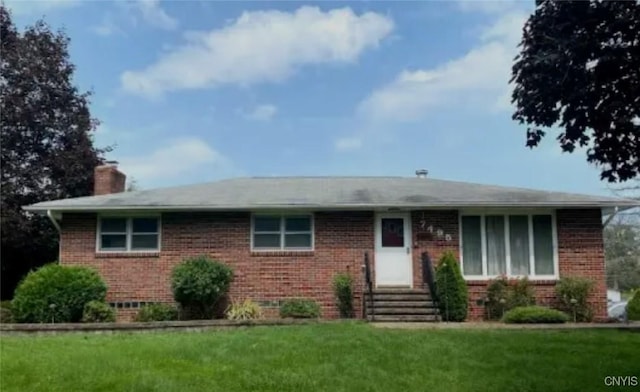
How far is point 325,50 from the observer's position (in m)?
15.0

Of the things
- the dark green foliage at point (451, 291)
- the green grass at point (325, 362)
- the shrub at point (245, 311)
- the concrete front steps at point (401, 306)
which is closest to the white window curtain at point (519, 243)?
the dark green foliage at point (451, 291)

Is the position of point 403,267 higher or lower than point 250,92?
lower

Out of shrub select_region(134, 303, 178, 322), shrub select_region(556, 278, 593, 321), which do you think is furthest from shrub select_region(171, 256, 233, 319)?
shrub select_region(556, 278, 593, 321)

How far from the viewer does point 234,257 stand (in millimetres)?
15695

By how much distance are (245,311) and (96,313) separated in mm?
3257

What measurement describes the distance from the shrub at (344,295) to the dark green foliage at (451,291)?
208 centimetres

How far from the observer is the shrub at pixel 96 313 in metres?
13.9

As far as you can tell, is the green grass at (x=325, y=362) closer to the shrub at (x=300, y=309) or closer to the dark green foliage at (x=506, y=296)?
the shrub at (x=300, y=309)

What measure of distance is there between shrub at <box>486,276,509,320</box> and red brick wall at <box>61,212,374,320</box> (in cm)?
305

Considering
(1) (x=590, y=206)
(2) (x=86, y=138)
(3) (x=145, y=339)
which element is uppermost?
(2) (x=86, y=138)

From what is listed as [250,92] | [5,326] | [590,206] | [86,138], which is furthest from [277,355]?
[86,138]

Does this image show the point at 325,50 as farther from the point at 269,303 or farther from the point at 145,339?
the point at 145,339

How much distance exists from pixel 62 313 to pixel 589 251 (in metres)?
12.4

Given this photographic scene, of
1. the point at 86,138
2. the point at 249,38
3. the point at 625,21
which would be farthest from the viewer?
the point at 86,138
